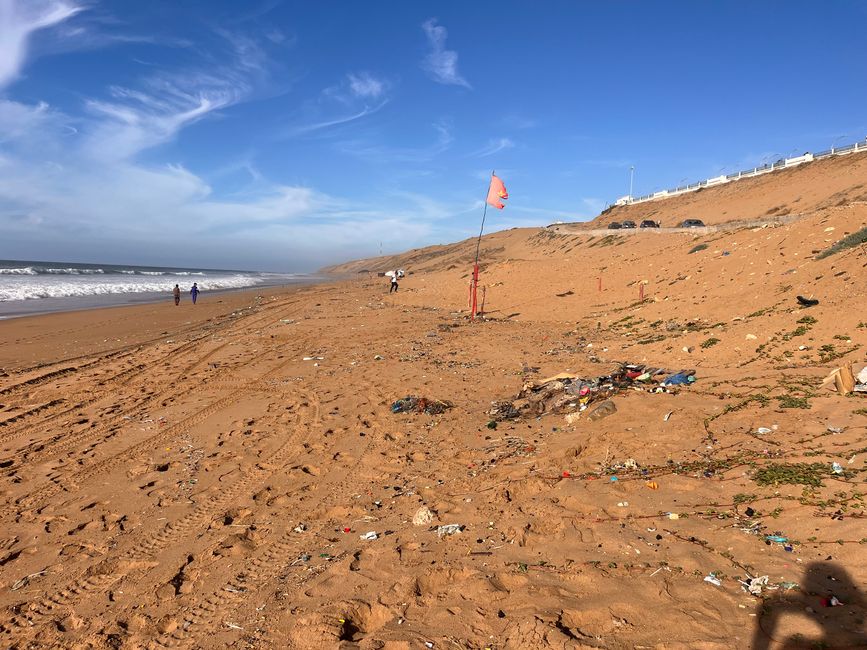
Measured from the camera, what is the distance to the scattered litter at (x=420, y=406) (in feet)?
24.5

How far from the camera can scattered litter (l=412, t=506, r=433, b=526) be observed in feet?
14.2

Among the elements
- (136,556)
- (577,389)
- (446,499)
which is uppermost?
(577,389)

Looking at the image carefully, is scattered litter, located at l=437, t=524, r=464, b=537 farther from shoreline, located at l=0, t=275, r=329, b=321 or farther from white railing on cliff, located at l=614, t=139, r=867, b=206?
white railing on cliff, located at l=614, t=139, r=867, b=206

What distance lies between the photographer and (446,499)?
477 centimetres

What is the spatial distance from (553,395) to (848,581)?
4.55m

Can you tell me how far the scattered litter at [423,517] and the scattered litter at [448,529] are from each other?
0.16m

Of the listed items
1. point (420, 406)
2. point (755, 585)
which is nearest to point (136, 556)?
point (420, 406)

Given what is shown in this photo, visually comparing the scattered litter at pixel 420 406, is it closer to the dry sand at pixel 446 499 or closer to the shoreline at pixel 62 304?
the dry sand at pixel 446 499

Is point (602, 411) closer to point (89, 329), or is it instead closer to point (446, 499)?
point (446, 499)

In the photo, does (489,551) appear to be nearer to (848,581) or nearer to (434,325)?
(848,581)

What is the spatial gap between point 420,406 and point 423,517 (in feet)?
10.6

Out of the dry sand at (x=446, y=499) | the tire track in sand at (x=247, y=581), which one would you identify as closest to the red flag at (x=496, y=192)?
the dry sand at (x=446, y=499)

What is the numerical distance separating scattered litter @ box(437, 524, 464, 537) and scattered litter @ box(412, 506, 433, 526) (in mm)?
162

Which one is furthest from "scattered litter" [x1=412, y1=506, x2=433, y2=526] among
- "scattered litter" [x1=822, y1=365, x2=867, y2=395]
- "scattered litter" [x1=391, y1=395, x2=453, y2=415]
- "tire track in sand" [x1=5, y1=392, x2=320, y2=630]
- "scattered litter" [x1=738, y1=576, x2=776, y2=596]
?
"scattered litter" [x1=822, y1=365, x2=867, y2=395]
